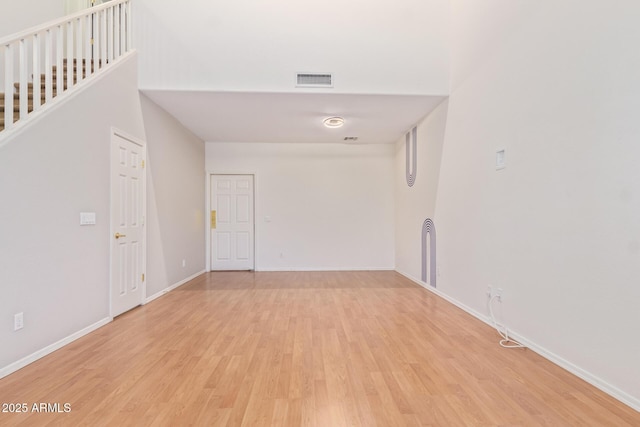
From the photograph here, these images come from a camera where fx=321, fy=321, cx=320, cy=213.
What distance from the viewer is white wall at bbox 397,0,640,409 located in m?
1.92

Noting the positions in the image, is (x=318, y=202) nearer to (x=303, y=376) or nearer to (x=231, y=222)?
(x=231, y=222)

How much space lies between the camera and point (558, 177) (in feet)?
7.89

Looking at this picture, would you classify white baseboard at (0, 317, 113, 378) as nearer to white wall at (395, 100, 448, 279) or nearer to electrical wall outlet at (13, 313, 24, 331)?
electrical wall outlet at (13, 313, 24, 331)

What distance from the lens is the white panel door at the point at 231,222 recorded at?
6.70 meters

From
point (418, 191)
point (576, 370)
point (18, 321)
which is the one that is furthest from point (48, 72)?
point (418, 191)

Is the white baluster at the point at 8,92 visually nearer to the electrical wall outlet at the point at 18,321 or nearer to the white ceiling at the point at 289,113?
the electrical wall outlet at the point at 18,321

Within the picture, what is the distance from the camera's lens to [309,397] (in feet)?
6.45

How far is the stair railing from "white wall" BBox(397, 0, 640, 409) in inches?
155

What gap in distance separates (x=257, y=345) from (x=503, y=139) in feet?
9.70

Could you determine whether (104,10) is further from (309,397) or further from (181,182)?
(309,397)

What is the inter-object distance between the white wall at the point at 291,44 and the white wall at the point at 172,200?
2.56 feet

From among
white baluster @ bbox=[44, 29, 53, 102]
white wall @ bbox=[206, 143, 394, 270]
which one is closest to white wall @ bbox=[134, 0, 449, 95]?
white baluster @ bbox=[44, 29, 53, 102]

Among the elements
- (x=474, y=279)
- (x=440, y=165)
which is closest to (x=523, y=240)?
(x=474, y=279)

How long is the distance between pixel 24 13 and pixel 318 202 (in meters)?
5.09
